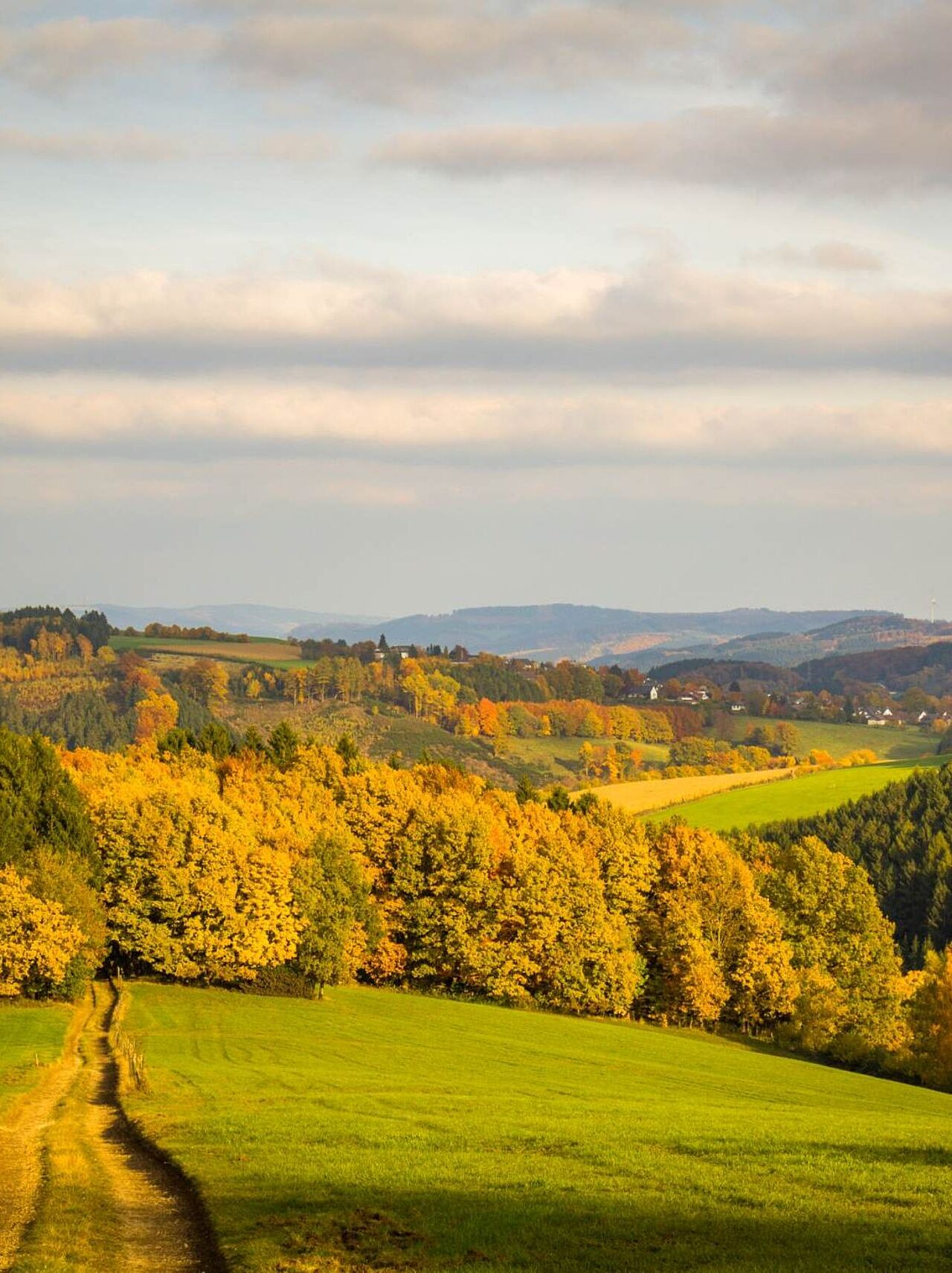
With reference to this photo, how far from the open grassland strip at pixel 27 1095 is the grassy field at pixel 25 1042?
0.09 ft

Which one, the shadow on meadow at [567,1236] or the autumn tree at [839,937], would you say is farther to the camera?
the autumn tree at [839,937]

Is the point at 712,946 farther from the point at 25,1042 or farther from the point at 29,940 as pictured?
the point at 25,1042

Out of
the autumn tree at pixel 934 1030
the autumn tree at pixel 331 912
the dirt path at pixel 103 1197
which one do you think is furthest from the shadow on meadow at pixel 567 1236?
the autumn tree at pixel 934 1030

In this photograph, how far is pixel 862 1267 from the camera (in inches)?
800

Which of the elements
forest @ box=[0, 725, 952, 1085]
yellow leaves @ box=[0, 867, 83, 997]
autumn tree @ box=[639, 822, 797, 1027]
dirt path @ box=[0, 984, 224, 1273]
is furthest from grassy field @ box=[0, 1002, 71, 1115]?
autumn tree @ box=[639, 822, 797, 1027]

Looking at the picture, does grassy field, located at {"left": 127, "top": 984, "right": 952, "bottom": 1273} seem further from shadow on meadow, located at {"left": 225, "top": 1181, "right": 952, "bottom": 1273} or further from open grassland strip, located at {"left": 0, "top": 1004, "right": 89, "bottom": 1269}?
open grassland strip, located at {"left": 0, "top": 1004, "right": 89, "bottom": 1269}

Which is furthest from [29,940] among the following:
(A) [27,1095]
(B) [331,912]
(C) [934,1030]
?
(C) [934,1030]

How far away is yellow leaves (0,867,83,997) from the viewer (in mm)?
68688

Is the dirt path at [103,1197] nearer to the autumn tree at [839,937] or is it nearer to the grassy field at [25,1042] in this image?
the grassy field at [25,1042]

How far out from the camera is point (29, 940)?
69250 millimetres

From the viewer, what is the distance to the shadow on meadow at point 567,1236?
20641 mm

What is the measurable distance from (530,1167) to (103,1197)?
8.54 m

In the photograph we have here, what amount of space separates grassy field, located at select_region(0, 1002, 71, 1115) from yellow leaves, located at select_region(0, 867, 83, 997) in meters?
1.54

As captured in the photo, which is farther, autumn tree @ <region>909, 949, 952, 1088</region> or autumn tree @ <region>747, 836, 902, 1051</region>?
autumn tree @ <region>747, 836, 902, 1051</region>
